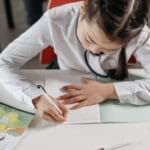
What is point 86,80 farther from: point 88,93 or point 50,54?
point 50,54

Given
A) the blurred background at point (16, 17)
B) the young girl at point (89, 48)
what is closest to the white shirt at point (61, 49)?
the young girl at point (89, 48)

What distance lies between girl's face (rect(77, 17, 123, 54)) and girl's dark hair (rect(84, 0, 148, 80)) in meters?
0.02

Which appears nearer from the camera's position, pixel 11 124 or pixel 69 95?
pixel 11 124

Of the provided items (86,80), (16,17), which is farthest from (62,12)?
(16,17)

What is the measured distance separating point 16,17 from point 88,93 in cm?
193

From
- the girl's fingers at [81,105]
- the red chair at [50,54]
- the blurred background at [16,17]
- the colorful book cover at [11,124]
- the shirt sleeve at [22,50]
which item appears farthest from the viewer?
the blurred background at [16,17]

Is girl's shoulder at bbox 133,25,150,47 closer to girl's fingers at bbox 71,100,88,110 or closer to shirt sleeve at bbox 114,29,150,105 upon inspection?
shirt sleeve at bbox 114,29,150,105

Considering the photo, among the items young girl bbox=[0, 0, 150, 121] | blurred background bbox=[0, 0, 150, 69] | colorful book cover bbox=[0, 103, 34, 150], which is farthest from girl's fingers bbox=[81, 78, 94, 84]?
blurred background bbox=[0, 0, 150, 69]

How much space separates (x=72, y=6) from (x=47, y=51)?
22 cm

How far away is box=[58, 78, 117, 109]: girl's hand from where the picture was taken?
99cm

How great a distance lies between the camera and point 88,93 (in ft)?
3.35

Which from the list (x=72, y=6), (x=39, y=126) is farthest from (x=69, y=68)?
(x=39, y=126)

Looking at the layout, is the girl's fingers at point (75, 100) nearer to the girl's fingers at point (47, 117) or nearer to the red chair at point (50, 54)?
the girl's fingers at point (47, 117)

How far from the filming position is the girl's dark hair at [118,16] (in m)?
0.89
